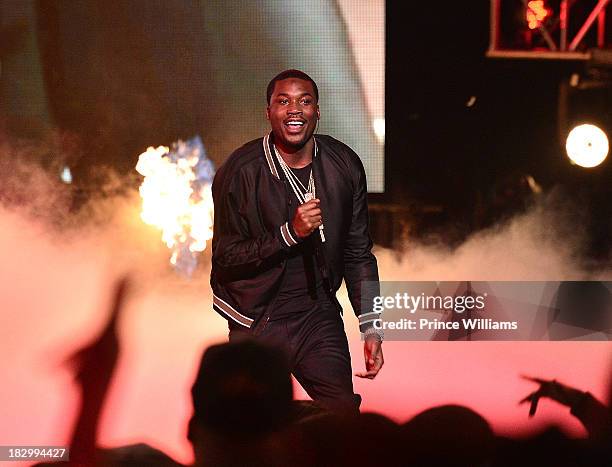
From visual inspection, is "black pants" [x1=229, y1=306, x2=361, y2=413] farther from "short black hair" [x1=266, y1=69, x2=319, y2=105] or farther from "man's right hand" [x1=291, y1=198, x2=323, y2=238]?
"short black hair" [x1=266, y1=69, x2=319, y2=105]

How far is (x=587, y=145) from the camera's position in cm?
389

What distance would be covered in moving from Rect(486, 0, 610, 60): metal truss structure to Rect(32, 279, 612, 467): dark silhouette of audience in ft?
5.02

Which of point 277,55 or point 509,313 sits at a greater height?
point 277,55

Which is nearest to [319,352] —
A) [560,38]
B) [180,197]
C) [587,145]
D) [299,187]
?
[299,187]

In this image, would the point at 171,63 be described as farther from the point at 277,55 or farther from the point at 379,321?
the point at 379,321

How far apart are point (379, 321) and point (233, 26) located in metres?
1.52

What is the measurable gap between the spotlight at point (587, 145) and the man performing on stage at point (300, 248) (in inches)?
40.1

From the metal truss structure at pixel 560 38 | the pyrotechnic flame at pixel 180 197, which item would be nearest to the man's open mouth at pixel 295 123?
the pyrotechnic flame at pixel 180 197

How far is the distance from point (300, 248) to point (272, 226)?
0.16 meters

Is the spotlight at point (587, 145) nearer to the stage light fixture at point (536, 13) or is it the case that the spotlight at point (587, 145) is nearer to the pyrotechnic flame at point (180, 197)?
the stage light fixture at point (536, 13)

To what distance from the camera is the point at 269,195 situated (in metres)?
3.65

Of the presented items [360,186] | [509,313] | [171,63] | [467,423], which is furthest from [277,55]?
[467,423]

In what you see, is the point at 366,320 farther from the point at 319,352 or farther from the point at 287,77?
the point at 287,77

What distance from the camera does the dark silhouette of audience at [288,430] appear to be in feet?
12.7
